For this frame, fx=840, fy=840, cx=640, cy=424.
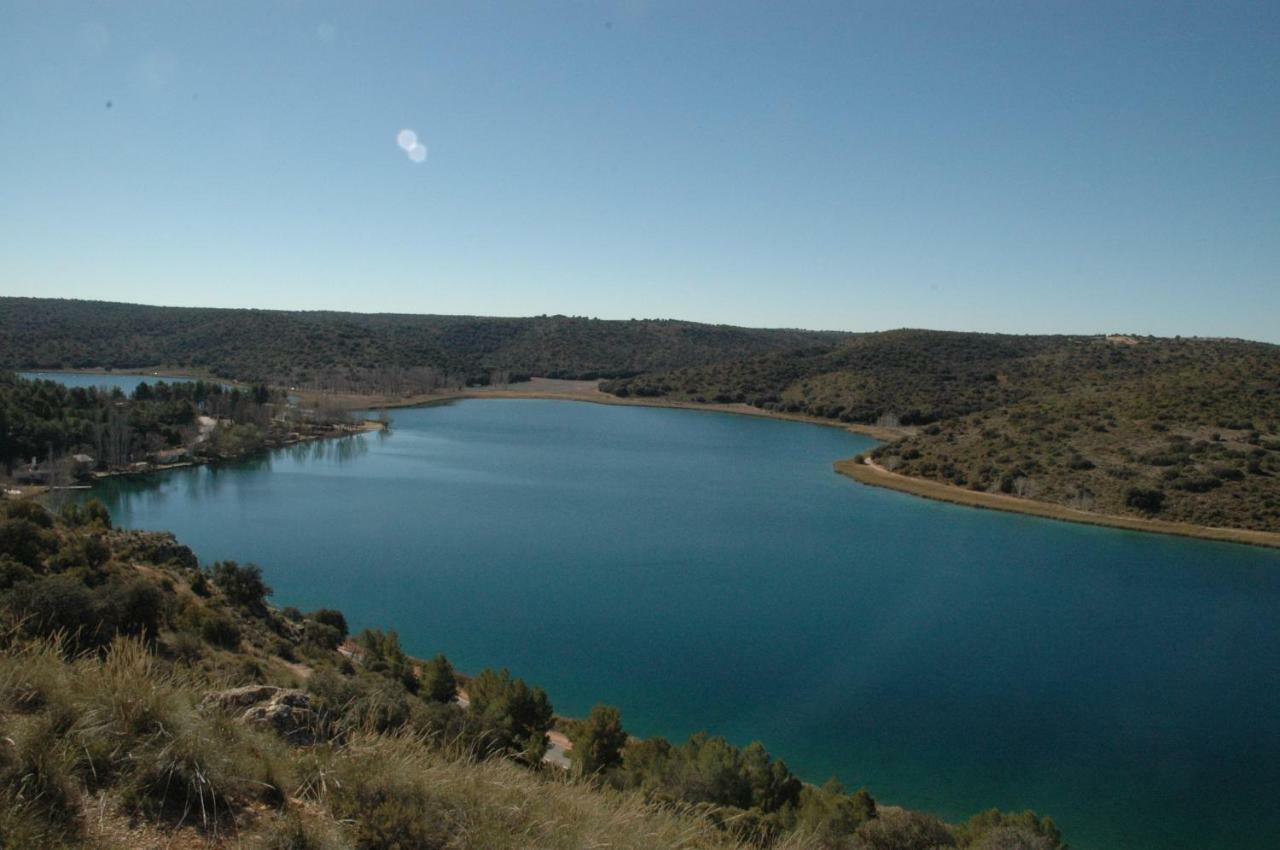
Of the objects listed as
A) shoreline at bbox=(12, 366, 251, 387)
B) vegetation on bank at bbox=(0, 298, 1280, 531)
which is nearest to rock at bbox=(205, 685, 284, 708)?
vegetation on bank at bbox=(0, 298, 1280, 531)

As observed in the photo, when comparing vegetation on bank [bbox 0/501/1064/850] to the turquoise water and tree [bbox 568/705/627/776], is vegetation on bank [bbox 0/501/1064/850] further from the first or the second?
the turquoise water

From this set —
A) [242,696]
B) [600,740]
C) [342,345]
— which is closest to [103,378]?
[342,345]

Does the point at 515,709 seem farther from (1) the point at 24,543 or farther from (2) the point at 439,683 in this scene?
(1) the point at 24,543

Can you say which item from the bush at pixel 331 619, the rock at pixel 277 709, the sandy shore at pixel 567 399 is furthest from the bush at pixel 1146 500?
the rock at pixel 277 709

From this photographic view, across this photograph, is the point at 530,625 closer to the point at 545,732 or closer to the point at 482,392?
the point at 545,732

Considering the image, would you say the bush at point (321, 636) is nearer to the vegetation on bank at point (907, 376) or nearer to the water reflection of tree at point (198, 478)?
the water reflection of tree at point (198, 478)

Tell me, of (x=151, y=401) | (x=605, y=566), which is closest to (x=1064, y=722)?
(x=605, y=566)
